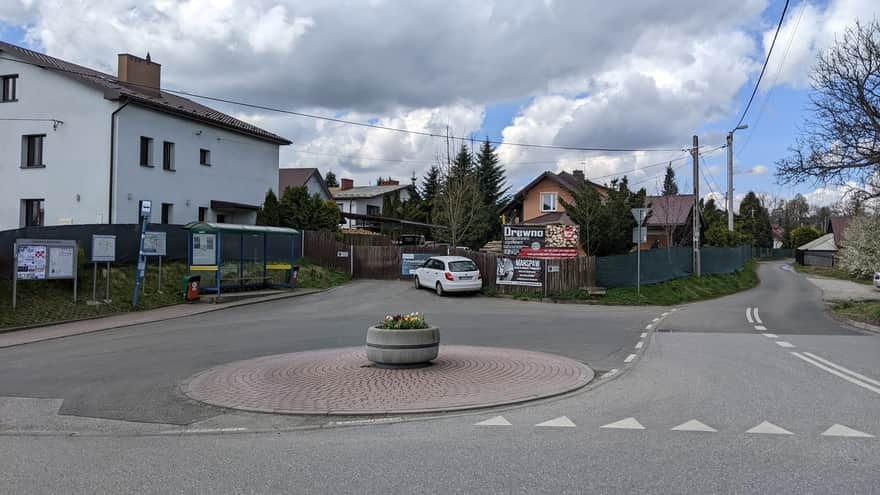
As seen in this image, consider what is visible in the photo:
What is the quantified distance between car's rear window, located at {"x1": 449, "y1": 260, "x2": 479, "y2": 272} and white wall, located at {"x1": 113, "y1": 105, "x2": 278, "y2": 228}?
1399 cm

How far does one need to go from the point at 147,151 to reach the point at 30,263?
44.8ft

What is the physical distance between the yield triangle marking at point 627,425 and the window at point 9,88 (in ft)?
106

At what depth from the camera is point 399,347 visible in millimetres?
10250

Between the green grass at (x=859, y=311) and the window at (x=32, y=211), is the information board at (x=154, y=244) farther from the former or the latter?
the green grass at (x=859, y=311)

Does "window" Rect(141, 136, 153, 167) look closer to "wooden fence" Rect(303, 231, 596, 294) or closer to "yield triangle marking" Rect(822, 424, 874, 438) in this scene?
"wooden fence" Rect(303, 231, 596, 294)

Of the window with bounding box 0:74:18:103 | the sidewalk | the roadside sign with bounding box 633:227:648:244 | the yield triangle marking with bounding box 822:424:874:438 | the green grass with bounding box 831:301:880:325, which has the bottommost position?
the sidewalk

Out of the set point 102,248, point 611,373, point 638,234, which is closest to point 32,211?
point 102,248

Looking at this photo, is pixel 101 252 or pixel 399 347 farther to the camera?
pixel 101 252

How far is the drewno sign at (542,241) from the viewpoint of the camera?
26453mm

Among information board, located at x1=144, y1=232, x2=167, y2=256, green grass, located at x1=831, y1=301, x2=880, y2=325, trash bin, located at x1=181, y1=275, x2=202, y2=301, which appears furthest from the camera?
trash bin, located at x1=181, y1=275, x2=202, y2=301

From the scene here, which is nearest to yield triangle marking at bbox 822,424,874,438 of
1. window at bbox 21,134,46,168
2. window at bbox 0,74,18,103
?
window at bbox 21,134,46,168

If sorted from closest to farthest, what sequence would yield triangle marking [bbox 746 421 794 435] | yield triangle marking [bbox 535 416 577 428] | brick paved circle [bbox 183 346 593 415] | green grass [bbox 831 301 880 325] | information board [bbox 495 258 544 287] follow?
yield triangle marking [bbox 746 421 794 435] → yield triangle marking [bbox 535 416 577 428] → brick paved circle [bbox 183 346 593 415] → green grass [bbox 831 301 880 325] → information board [bbox 495 258 544 287]

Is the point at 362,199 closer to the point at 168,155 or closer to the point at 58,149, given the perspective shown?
the point at 168,155

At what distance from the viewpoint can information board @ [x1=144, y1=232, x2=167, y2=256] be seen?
837 inches
